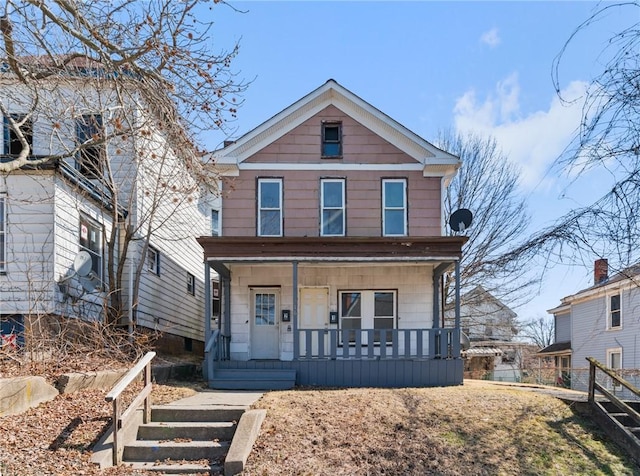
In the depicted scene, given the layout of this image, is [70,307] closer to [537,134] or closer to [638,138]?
[537,134]

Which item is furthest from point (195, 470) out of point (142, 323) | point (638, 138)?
point (142, 323)

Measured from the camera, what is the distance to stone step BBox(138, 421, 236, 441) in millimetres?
6797

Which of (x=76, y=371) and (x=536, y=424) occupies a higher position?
(x=76, y=371)

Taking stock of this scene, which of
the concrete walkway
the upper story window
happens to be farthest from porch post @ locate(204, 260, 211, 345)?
the upper story window

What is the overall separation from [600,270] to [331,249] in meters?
7.39

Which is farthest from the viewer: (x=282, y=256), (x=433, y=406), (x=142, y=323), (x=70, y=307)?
(x=142, y=323)

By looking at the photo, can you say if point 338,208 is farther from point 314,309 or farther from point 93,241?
point 93,241

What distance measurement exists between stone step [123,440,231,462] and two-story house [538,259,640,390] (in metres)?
12.5

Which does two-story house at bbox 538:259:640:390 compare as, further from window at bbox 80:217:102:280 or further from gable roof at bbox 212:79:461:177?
window at bbox 80:217:102:280

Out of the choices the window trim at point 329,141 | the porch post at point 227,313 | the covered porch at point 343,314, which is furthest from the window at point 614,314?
the porch post at point 227,313

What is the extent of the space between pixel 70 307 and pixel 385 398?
6.80 meters

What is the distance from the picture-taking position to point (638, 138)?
4.26 meters

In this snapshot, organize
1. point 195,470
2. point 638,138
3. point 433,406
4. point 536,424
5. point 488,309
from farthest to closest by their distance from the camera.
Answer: point 488,309 → point 433,406 → point 536,424 → point 195,470 → point 638,138

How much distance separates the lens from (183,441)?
21.9 ft
